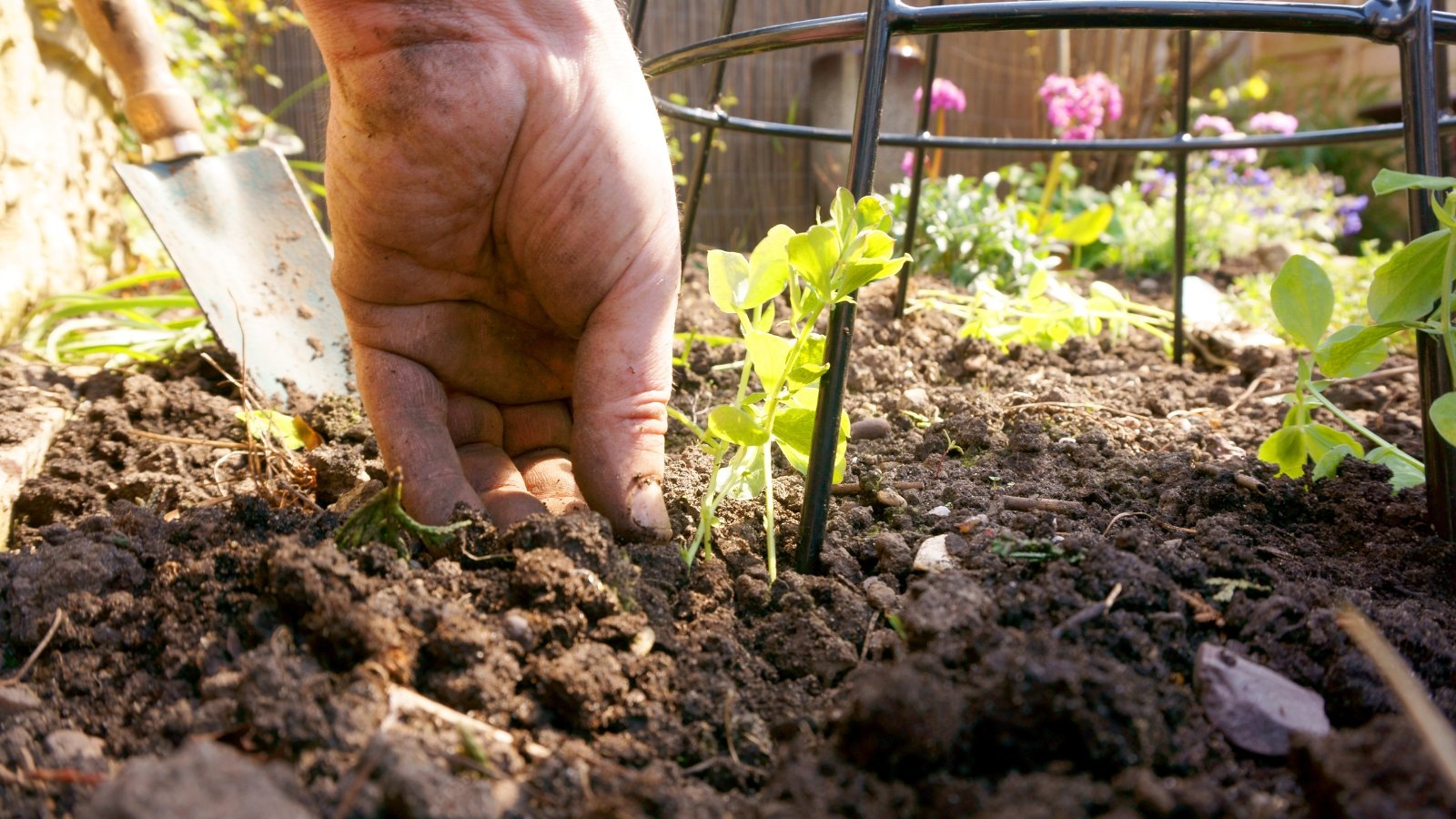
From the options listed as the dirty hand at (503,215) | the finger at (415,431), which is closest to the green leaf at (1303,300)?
the dirty hand at (503,215)

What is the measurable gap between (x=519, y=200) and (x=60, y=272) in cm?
227

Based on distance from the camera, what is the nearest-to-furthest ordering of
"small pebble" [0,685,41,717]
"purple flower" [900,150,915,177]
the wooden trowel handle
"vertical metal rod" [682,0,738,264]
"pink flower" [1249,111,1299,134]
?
1. "small pebble" [0,685,41,717]
2. "vertical metal rod" [682,0,738,264]
3. the wooden trowel handle
4. "purple flower" [900,150,915,177]
5. "pink flower" [1249,111,1299,134]

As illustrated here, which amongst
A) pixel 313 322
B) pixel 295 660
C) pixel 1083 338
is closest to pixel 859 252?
pixel 295 660

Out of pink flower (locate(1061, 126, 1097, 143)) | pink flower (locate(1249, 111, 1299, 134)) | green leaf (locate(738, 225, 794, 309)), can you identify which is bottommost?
green leaf (locate(738, 225, 794, 309))

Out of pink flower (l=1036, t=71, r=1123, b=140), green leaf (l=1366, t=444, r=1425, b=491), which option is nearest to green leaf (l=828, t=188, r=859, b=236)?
green leaf (l=1366, t=444, r=1425, b=491)

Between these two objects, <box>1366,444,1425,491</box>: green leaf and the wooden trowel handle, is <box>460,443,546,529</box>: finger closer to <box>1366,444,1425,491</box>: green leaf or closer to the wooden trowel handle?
<box>1366,444,1425,491</box>: green leaf

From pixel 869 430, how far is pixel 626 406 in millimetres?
566

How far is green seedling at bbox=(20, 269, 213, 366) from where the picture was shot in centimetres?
222

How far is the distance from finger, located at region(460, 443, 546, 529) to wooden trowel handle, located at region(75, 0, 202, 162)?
1.81m

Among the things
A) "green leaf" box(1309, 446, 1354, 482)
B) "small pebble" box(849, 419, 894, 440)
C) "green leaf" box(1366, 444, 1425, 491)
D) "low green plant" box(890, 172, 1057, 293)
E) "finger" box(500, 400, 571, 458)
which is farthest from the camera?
"low green plant" box(890, 172, 1057, 293)

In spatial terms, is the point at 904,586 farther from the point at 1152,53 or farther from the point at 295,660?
the point at 1152,53

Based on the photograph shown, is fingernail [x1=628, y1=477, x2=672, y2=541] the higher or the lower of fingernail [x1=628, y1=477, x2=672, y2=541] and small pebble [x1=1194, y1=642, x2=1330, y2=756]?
the higher

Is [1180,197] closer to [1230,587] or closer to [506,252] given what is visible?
[1230,587]

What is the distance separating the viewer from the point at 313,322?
226 cm
